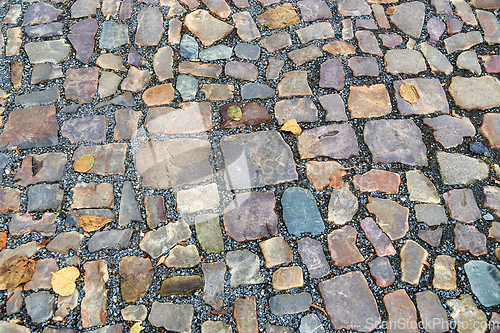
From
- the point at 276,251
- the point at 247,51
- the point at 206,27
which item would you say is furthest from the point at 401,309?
the point at 206,27

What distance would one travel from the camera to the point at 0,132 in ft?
7.72

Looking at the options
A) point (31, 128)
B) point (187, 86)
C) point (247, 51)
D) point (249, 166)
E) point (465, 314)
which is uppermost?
point (247, 51)

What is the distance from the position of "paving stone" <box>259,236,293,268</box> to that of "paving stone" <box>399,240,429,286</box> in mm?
643

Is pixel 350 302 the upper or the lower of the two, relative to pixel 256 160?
lower

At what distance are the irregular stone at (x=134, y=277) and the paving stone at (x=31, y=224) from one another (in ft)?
1.68

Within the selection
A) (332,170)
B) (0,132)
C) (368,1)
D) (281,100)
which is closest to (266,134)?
(281,100)

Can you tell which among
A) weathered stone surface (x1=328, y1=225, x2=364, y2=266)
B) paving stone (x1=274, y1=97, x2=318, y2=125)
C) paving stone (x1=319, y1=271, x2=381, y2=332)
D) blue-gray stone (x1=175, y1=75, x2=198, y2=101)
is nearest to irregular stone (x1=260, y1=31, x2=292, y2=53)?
paving stone (x1=274, y1=97, x2=318, y2=125)

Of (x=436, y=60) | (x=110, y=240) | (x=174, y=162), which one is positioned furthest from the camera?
(x=436, y=60)

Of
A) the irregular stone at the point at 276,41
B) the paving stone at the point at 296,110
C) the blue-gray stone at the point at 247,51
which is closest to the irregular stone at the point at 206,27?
the blue-gray stone at the point at 247,51

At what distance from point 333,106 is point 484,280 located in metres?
1.40

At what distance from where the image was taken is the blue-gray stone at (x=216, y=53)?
8.68 ft

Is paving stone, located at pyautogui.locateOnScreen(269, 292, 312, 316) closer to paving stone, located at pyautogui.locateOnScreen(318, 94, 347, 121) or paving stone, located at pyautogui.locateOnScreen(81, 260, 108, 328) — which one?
paving stone, located at pyautogui.locateOnScreen(81, 260, 108, 328)

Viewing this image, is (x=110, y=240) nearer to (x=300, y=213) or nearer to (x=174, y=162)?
(x=174, y=162)

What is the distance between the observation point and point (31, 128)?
2.35m
